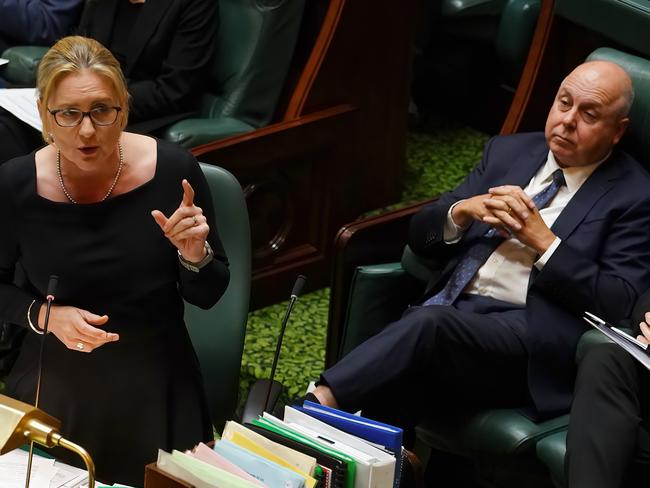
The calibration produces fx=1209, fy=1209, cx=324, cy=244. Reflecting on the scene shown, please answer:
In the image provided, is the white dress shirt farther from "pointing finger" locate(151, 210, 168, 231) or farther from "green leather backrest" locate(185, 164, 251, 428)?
"pointing finger" locate(151, 210, 168, 231)

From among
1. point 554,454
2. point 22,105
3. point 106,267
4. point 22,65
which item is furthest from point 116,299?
point 22,65

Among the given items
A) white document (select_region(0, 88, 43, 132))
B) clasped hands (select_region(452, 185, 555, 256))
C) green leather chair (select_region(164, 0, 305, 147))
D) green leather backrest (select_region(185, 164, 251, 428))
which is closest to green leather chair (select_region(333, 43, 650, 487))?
clasped hands (select_region(452, 185, 555, 256))

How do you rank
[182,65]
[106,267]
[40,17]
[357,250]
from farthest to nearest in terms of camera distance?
1. [40,17]
2. [182,65]
3. [357,250]
4. [106,267]

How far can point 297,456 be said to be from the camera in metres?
1.67

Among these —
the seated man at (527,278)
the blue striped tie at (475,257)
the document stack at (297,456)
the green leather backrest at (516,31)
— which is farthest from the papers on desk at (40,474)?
the green leather backrest at (516,31)

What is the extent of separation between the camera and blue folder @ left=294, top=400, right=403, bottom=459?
1.74m

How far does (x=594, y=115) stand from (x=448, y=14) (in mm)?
1738

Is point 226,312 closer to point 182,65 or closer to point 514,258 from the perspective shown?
point 514,258

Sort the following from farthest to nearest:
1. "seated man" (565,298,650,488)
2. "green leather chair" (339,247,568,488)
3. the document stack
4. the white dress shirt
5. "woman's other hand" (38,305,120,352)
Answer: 1. the white dress shirt
2. "green leather chair" (339,247,568,488)
3. "seated man" (565,298,650,488)
4. "woman's other hand" (38,305,120,352)
5. the document stack

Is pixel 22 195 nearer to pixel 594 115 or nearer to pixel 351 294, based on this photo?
pixel 351 294

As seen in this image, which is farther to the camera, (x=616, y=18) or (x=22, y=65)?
(x=22, y=65)

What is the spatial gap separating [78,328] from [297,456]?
592 mm

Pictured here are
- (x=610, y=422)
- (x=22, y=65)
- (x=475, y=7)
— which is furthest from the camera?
(x=475, y=7)

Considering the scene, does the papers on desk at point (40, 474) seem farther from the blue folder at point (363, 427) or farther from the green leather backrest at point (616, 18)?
the green leather backrest at point (616, 18)
